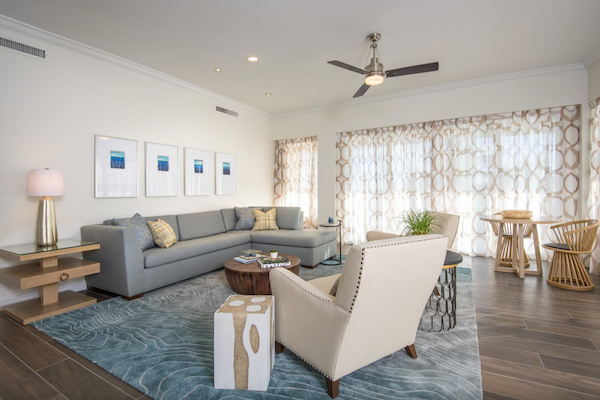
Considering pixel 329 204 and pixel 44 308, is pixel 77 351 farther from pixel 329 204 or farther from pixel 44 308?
pixel 329 204

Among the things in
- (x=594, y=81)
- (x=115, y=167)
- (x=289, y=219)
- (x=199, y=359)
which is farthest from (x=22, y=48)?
(x=594, y=81)

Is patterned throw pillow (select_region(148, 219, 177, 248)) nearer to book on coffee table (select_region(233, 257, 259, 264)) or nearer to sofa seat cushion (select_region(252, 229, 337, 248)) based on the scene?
book on coffee table (select_region(233, 257, 259, 264))

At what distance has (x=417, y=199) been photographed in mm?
5348

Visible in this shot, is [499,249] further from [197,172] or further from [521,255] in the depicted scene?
[197,172]

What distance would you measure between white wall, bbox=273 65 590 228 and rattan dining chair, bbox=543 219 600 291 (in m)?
1.19

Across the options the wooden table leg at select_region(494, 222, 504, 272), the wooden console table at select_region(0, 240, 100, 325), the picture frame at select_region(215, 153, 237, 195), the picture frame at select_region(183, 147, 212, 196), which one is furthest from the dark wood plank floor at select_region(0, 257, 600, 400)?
the picture frame at select_region(215, 153, 237, 195)

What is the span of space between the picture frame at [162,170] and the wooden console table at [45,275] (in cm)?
143

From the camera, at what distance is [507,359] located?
6.55ft

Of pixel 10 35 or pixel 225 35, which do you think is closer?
pixel 10 35

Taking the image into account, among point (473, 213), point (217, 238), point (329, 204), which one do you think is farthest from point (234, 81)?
point (473, 213)

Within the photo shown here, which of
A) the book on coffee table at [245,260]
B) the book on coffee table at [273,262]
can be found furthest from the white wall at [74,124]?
the book on coffee table at [273,262]

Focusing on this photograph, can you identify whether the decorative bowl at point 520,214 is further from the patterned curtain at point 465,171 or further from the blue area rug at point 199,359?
the blue area rug at point 199,359

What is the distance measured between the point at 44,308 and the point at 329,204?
4.59 meters

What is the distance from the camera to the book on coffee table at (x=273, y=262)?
313 cm
